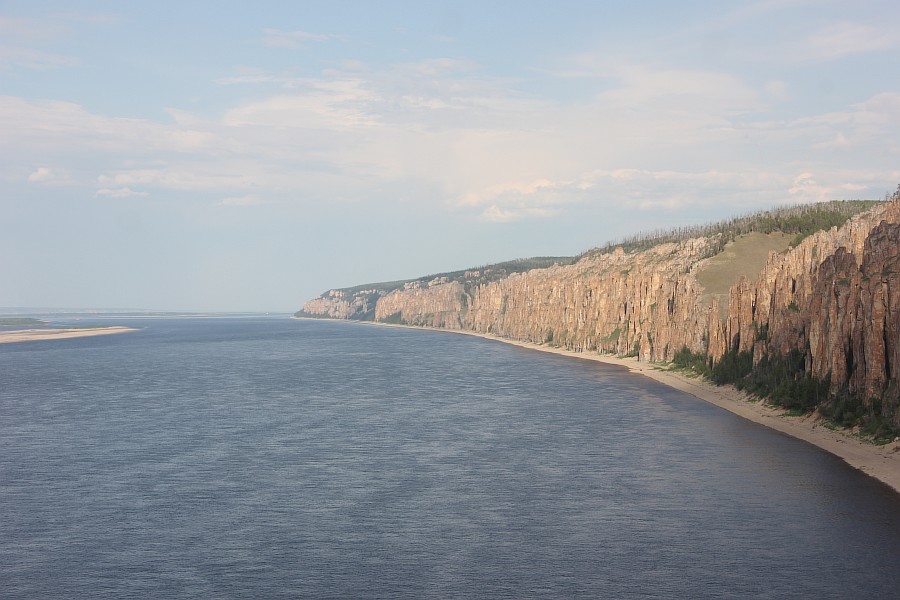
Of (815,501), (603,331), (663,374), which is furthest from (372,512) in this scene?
(603,331)

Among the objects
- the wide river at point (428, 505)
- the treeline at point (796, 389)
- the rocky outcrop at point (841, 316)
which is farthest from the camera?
the rocky outcrop at point (841, 316)

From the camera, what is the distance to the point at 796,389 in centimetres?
7688

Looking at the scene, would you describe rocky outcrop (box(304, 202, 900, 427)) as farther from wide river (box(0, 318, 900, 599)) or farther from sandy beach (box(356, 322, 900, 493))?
wide river (box(0, 318, 900, 599))

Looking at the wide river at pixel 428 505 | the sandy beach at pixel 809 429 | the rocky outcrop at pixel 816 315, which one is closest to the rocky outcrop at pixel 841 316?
the rocky outcrop at pixel 816 315

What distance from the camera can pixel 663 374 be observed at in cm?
12888

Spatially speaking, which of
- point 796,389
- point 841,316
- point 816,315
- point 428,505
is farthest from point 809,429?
point 428,505

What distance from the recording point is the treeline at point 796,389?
6109 centimetres

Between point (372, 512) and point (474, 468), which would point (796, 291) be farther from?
point (372, 512)

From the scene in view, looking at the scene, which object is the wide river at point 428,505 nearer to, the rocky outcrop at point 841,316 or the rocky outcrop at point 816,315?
the rocky outcrop at point 841,316

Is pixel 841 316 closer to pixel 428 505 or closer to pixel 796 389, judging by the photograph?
pixel 796 389

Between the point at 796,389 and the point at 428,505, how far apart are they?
44731mm

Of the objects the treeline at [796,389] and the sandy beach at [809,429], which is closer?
the sandy beach at [809,429]

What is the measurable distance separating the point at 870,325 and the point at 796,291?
96.3 ft

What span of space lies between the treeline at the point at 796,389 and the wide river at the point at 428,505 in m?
4.35
